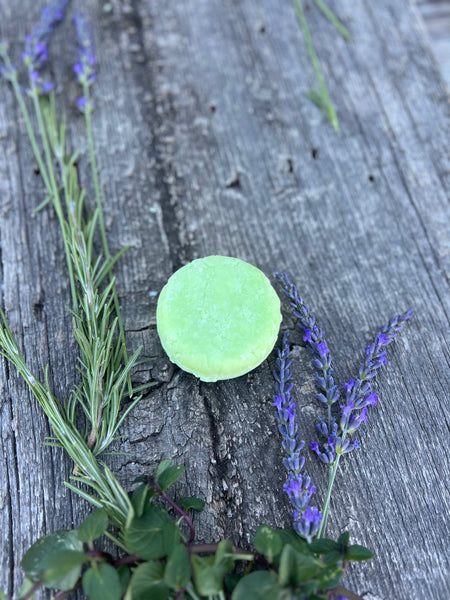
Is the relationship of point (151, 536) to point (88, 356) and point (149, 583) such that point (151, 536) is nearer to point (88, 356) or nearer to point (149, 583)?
point (149, 583)

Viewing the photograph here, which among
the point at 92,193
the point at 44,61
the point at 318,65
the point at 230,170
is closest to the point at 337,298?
the point at 230,170

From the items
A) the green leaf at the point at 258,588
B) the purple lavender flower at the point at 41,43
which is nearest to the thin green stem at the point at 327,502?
the green leaf at the point at 258,588

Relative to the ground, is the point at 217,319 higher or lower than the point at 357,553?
higher

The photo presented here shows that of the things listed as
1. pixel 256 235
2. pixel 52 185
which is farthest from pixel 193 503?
pixel 52 185

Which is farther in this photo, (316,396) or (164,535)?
(316,396)

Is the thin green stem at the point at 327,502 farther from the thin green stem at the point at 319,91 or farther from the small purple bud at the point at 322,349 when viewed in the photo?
the thin green stem at the point at 319,91

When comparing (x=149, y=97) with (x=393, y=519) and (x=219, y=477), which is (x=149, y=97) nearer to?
(x=219, y=477)
